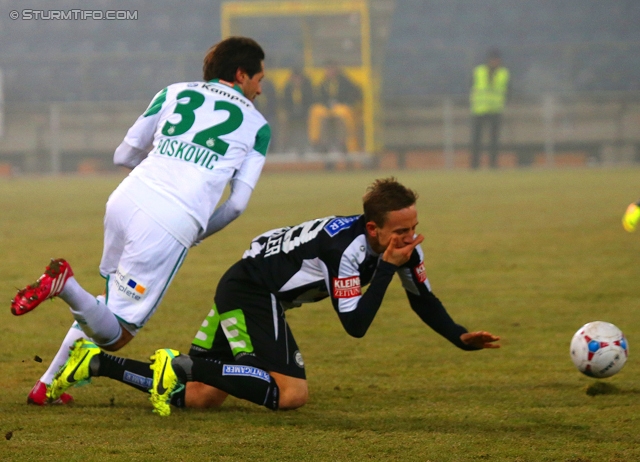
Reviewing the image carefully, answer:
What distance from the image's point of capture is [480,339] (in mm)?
4117

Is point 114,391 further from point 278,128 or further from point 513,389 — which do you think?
point 278,128

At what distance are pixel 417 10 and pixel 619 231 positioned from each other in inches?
847

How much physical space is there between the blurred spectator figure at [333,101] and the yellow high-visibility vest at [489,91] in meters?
3.24

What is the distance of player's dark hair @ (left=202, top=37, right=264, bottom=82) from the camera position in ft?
14.9

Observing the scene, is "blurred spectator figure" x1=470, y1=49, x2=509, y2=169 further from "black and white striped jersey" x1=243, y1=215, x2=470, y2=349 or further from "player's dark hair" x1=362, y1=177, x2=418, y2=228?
"player's dark hair" x1=362, y1=177, x2=418, y2=228

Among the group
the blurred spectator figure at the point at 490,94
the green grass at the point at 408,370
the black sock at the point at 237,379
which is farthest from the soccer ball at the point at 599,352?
the blurred spectator figure at the point at 490,94

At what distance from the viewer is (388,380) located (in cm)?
469

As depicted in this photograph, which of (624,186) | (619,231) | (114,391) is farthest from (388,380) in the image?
(624,186)

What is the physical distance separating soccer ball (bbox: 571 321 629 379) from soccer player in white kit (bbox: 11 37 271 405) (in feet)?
5.47

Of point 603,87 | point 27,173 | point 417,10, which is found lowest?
point 27,173

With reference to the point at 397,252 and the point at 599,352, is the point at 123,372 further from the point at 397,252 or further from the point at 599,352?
the point at 599,352

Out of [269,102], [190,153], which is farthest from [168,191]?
[269,102]

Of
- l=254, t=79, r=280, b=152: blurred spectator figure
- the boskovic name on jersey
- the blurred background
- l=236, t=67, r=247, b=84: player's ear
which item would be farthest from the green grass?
the blurred background

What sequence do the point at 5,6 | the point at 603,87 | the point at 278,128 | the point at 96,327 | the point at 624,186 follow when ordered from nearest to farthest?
the point at 96,327 → the point at 624,186 → the point at 278,128 → the point at 603,87 → the point at 5,6
